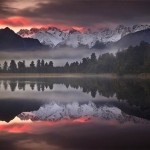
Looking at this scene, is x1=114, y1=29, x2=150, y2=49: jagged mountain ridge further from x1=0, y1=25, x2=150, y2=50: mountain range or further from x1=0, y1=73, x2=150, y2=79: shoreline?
x1=0, y1=73, x2=150, y2=79: shoreline

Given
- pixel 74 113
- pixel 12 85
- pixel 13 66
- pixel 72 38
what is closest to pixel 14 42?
pixel 13 66

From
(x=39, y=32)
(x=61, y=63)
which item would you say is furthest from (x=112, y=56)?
(x=39, y=32)

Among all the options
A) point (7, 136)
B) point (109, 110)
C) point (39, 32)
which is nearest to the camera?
point (7, 136)

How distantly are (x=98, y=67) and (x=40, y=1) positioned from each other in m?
1.06

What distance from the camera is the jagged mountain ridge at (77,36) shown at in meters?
4.46

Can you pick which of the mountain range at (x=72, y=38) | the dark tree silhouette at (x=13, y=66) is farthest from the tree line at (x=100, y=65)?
the mountain range at (x=72, y=38)

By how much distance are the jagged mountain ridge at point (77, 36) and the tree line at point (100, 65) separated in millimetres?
173

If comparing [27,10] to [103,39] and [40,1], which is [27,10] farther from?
[103,39]

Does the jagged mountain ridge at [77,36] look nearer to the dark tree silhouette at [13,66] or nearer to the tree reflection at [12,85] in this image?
the dark tree silhouette at [13,66]

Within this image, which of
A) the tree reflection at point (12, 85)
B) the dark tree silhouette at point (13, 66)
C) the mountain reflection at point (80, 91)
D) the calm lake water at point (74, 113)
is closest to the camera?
the calm lake water at point (74, 113)

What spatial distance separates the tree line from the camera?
454 centimetres

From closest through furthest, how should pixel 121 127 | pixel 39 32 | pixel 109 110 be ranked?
1. pixel 121 127
2. pixel 109 110
3. pixel 39 32

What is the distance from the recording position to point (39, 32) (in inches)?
177

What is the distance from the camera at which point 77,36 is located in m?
4.58
